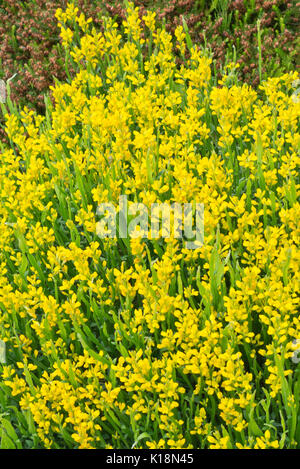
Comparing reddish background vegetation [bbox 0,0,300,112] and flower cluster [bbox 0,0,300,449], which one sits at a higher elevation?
reddish background vegetation [bbox 0,0,300,112]

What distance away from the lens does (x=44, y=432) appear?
2.64 metres

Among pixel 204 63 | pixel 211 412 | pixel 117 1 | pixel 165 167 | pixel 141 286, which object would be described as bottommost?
pixel 211 412

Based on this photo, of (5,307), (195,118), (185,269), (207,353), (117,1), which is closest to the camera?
(207,353)

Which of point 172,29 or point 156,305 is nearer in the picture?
point 156,305

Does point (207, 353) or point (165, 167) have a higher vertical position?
point (165, 167)

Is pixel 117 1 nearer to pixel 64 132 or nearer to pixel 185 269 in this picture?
pixel 64 132

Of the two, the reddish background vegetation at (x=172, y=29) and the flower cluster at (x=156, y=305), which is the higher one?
the reddish background vegetation at (x=172, y=29)

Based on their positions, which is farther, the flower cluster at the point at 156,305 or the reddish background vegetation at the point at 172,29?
the reddish background vegetation at the point at 172,29

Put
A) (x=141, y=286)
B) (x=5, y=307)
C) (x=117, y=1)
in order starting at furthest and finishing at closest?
(x=117, y=1) → (x=5, y=307) → (x=141, y=286)

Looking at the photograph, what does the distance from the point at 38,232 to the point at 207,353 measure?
1.29 m

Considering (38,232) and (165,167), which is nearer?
(38,232)

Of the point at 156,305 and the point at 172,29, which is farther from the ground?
the point at 172,29

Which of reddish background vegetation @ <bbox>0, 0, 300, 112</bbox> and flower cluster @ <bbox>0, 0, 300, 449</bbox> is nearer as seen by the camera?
flower cluster @ <bbox>0, 0, 300, 449</bbox>
